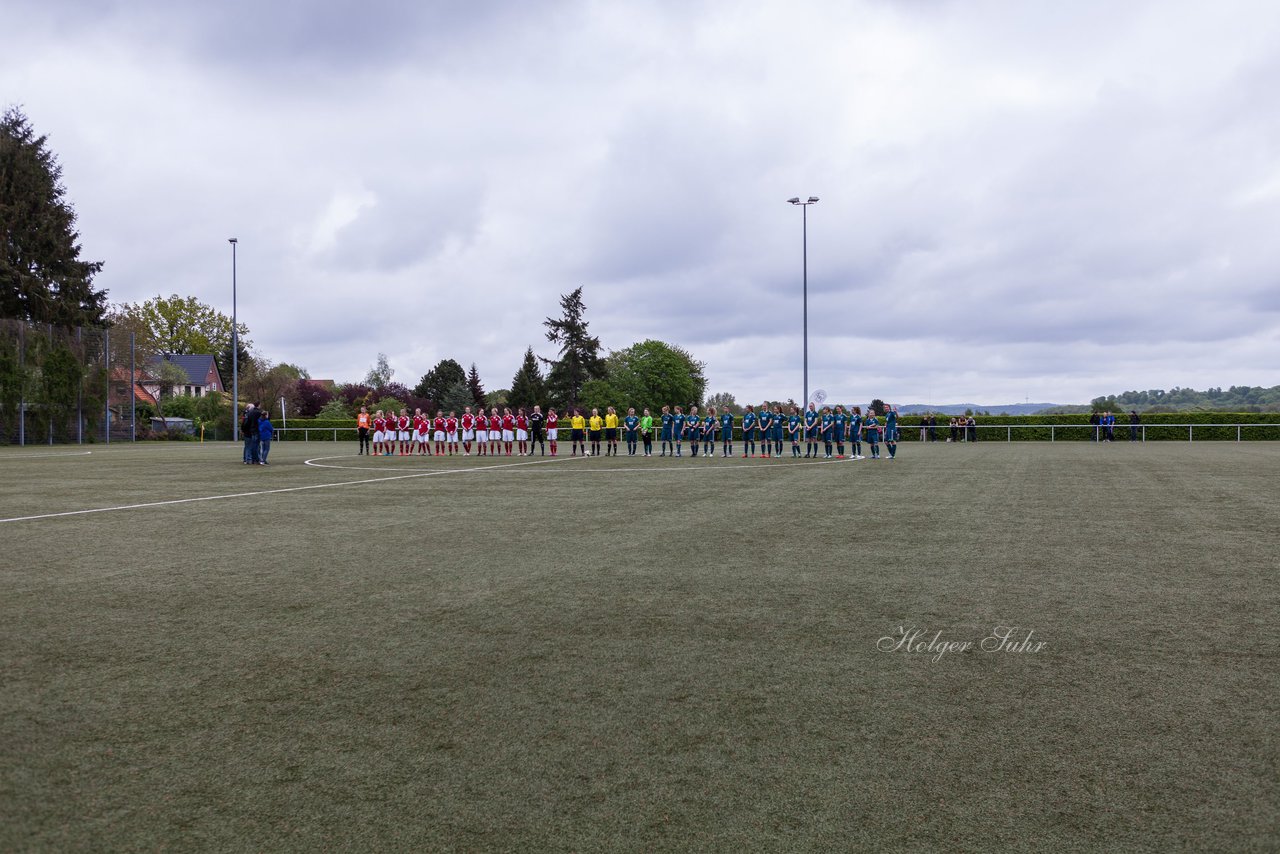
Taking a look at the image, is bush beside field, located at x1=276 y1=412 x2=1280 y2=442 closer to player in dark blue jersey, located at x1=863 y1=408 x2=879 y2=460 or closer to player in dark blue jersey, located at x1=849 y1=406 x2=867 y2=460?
player in dark blue jersey, located at x1=849 y1=406 x2=867 y2=460

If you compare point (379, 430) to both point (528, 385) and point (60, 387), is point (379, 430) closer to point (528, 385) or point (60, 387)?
point (60, 387)

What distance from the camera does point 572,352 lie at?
9519 cm

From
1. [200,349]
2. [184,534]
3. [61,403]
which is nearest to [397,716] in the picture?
[184,534]

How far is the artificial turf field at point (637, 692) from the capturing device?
3.30 meters

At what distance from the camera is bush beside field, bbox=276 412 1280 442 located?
149 feet

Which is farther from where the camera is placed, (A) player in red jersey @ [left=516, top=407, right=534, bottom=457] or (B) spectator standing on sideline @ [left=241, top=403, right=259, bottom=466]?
(A) player in red jersey @ [left=516, top=407, right=534, bottom=457]

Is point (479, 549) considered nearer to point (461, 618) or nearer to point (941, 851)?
point (461, 618)

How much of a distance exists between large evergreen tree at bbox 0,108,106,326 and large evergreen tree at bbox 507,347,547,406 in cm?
4309

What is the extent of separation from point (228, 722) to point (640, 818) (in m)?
2.18

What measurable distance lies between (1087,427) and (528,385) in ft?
199

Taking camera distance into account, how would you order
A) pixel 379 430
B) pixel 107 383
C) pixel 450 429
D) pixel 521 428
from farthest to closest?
pixel 107 383 → pixel 521 428 → pixel 450 429 → pixel 379 430

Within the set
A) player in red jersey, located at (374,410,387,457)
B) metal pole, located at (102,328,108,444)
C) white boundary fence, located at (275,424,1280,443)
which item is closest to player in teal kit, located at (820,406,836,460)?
player in red jersey, located at (374,410,387,457)

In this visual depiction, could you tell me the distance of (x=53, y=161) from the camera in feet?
196

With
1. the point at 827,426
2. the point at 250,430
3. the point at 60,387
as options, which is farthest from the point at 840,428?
the point at 60,387
